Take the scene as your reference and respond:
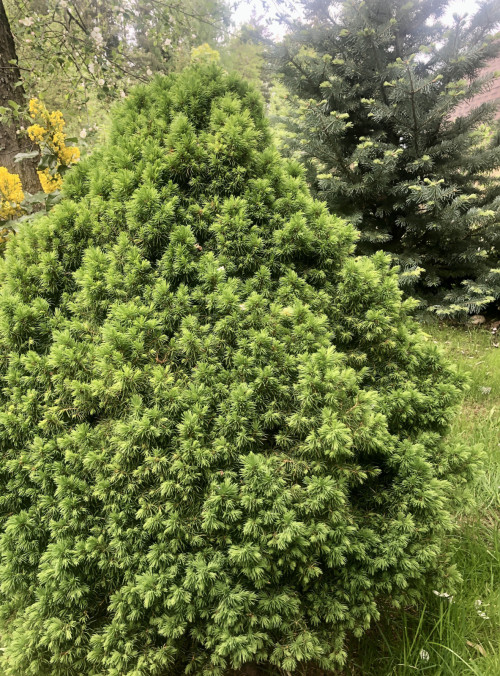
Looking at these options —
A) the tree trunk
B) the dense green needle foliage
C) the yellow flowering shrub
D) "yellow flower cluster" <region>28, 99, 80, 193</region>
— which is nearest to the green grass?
the dense green needle foliage

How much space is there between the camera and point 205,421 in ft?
4.32

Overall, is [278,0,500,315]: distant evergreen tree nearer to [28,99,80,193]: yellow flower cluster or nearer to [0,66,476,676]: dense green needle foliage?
[28,99,80,193]: yellow flower cluster

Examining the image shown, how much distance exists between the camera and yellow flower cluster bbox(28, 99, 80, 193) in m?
2.86

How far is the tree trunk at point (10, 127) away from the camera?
148 inches

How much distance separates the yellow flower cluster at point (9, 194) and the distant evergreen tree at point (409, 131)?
291 centimetres

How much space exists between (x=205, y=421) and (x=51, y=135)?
2796mm

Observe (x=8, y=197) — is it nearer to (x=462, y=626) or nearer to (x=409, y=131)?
(x=462, y=626)

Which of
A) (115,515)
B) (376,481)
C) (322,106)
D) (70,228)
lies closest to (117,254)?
(70,228)

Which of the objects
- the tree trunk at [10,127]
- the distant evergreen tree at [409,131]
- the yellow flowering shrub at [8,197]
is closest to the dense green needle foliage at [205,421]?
the yellow flowering shrub at [8,197]

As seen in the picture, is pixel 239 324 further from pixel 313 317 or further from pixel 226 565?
pixel 226 565

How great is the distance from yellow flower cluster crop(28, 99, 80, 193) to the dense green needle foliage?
1489 mm

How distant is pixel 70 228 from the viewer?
167cm

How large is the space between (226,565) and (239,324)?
757mm

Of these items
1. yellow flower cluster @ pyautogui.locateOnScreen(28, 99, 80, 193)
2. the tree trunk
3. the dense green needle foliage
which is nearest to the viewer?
the dense green needle foliage
